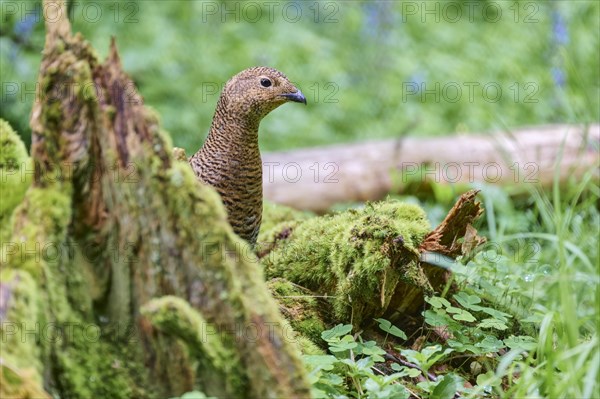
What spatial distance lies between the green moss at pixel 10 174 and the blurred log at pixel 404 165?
12.4ft

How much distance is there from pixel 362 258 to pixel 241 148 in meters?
0.94

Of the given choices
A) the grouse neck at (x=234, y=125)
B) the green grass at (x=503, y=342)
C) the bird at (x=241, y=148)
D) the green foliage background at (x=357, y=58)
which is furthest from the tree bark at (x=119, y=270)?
the green foliage background at (x=357, y=58)

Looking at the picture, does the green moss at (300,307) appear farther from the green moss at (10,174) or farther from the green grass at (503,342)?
the green moss at (10,174)

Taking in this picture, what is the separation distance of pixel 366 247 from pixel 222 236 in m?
1.00

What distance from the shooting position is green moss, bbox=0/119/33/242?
2.73 m

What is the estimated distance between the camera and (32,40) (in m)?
6.77

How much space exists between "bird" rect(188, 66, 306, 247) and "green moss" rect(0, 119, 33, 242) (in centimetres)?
97

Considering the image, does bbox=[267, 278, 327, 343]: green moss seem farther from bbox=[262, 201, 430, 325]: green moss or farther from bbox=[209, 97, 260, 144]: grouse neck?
bbox=[209, 97, 260, 144]: grouse neck

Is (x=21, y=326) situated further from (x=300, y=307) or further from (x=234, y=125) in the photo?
(x=234, y=125)

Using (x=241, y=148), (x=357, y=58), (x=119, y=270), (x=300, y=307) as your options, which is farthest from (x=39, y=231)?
(x=357, y=58)

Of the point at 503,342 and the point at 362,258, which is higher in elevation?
the point at 362,258

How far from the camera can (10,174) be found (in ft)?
9.21

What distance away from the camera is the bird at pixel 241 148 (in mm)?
3736

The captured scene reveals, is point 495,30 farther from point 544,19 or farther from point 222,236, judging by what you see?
point 222,236
